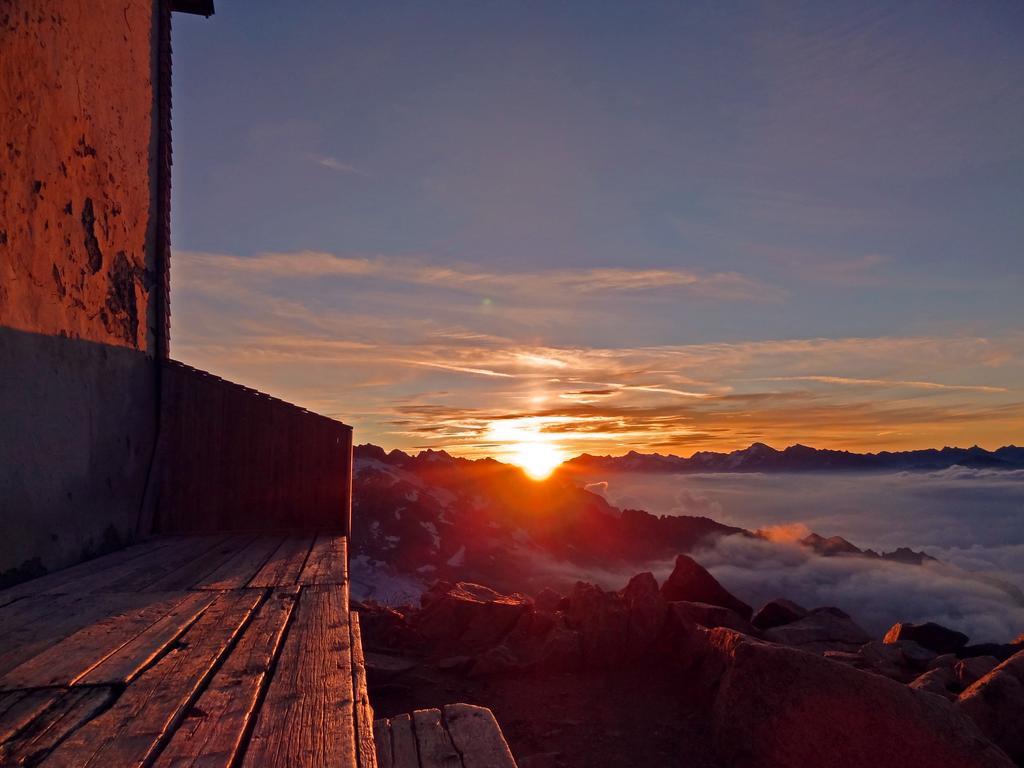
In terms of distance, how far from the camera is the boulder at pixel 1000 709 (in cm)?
705

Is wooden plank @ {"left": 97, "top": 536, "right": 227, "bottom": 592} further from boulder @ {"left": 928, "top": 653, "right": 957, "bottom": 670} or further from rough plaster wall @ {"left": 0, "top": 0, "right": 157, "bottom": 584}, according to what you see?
boulder @ {"left": 928, "top": 653, "right": 957, "bottom": 670}

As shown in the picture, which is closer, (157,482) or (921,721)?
(921,721)

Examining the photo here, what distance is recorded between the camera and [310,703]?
279 cm

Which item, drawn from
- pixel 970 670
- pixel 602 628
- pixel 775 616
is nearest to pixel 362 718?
pixel 602 628

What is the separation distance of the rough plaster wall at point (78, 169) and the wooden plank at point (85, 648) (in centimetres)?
285

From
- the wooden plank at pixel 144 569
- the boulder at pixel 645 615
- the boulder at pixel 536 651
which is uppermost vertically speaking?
the wooden plank at pixel 144 569

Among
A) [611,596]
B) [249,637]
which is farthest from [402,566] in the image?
[249,637]

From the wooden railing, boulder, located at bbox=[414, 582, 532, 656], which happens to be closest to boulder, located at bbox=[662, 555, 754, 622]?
boulder, located at bbox=[414, 582, 532, 656]

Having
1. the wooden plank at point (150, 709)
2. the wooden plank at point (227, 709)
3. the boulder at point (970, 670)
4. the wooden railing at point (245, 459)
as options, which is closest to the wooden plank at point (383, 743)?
the wooden plank at point (227, 709)

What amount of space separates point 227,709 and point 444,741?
1473mm

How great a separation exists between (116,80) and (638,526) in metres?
134

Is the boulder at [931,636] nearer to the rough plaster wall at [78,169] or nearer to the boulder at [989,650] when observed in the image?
the boulder at [989,650]

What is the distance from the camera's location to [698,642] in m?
8.67

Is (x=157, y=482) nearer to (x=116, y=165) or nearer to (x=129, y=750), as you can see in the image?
(x=116, y=165)
